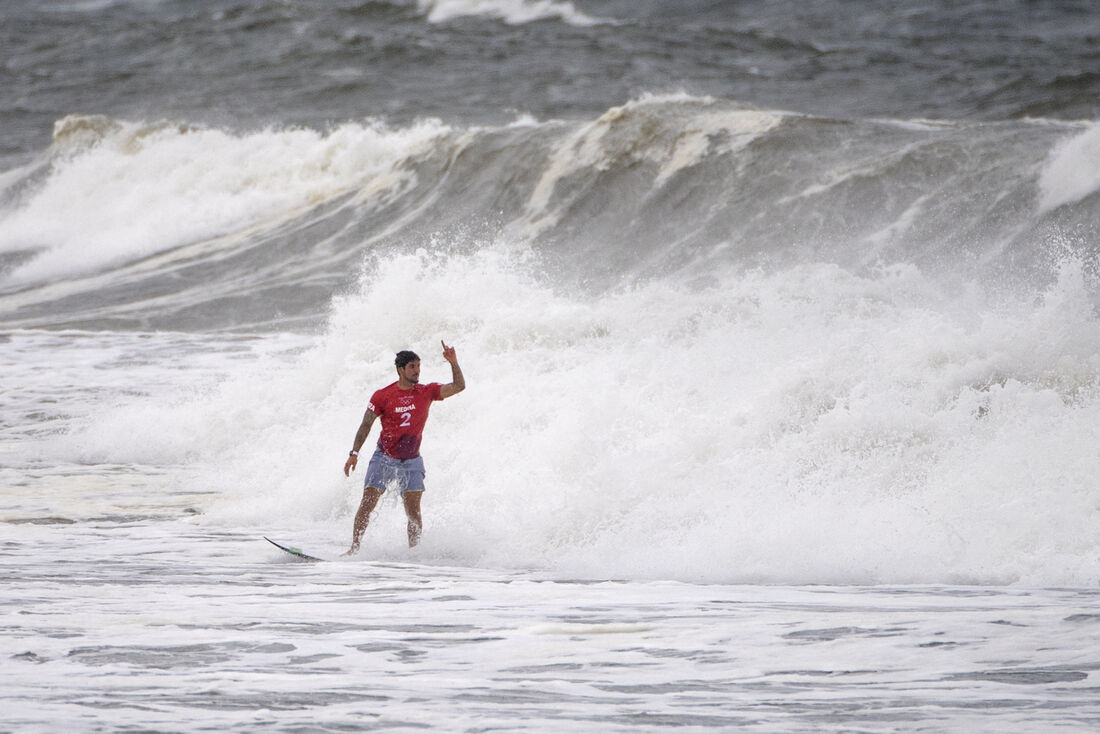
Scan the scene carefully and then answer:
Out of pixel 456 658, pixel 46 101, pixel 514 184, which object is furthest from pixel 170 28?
pixel 456 658

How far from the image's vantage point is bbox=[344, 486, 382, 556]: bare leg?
7.38 m

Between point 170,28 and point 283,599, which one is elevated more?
point 170,28

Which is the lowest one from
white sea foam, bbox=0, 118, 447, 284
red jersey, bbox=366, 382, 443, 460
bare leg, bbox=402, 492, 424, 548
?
bare leg, bbox=402, 492, 424, 548

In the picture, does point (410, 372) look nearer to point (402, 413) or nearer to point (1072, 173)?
point (402, 413)

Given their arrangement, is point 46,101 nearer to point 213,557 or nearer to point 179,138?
point 179,138

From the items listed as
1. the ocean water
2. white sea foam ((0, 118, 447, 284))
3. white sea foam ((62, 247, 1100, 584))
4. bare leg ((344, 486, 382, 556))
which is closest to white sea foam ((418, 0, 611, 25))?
white sea foam ((0, 118, 447, 284))

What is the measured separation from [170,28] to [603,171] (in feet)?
83.4

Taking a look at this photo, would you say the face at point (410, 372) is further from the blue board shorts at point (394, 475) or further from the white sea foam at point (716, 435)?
the white sea foam at point (716, 435)

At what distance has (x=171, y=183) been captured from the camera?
2611 centimetres

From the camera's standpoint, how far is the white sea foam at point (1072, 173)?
14.5 metres

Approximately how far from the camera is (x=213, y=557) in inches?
285

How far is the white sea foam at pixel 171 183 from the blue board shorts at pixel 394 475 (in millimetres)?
15392

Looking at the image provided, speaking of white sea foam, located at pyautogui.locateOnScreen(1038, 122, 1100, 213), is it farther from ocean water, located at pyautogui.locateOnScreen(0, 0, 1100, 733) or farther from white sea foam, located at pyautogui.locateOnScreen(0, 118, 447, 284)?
white sea foam, located at pyautogui.locateOnScreen(0, 118, 447, 284)

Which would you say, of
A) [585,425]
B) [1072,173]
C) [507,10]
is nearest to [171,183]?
[507,10]
